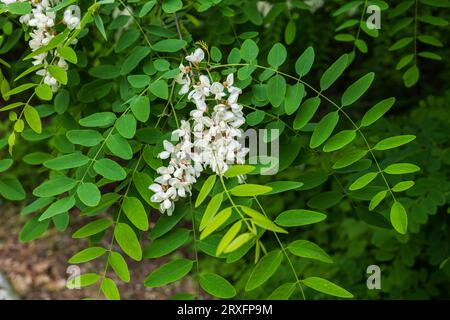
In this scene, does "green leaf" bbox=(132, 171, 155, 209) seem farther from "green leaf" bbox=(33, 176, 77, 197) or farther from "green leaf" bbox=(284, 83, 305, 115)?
"green leaf" bbox=(284, 83, 305, 115)

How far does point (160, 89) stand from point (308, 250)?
429 millimetres

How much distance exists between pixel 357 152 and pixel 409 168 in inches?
4.3

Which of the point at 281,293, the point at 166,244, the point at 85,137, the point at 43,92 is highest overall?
the point at 43,92

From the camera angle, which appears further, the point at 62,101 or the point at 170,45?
the point at 62,101

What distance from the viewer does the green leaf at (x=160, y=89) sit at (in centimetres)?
115

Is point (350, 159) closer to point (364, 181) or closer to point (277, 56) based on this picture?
point (364, 181)

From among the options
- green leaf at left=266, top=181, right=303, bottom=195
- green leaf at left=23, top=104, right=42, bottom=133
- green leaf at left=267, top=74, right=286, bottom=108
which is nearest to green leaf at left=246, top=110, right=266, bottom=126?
green leaf at left=267, top=74, right=286, bottom=108

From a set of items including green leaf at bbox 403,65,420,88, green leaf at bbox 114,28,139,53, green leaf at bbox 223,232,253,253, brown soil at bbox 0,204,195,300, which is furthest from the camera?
brown soil at bbox 0,204,195,300

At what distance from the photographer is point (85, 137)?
1173mm

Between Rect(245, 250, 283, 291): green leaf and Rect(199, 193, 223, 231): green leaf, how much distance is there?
0.15 m

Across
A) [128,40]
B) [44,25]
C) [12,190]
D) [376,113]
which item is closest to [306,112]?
[376,113]

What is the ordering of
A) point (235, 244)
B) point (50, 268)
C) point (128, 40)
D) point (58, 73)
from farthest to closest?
point (50, 268) < point (128, 40) < point (58, 73) < point (235, 244)

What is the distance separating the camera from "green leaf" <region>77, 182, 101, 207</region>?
107cm
